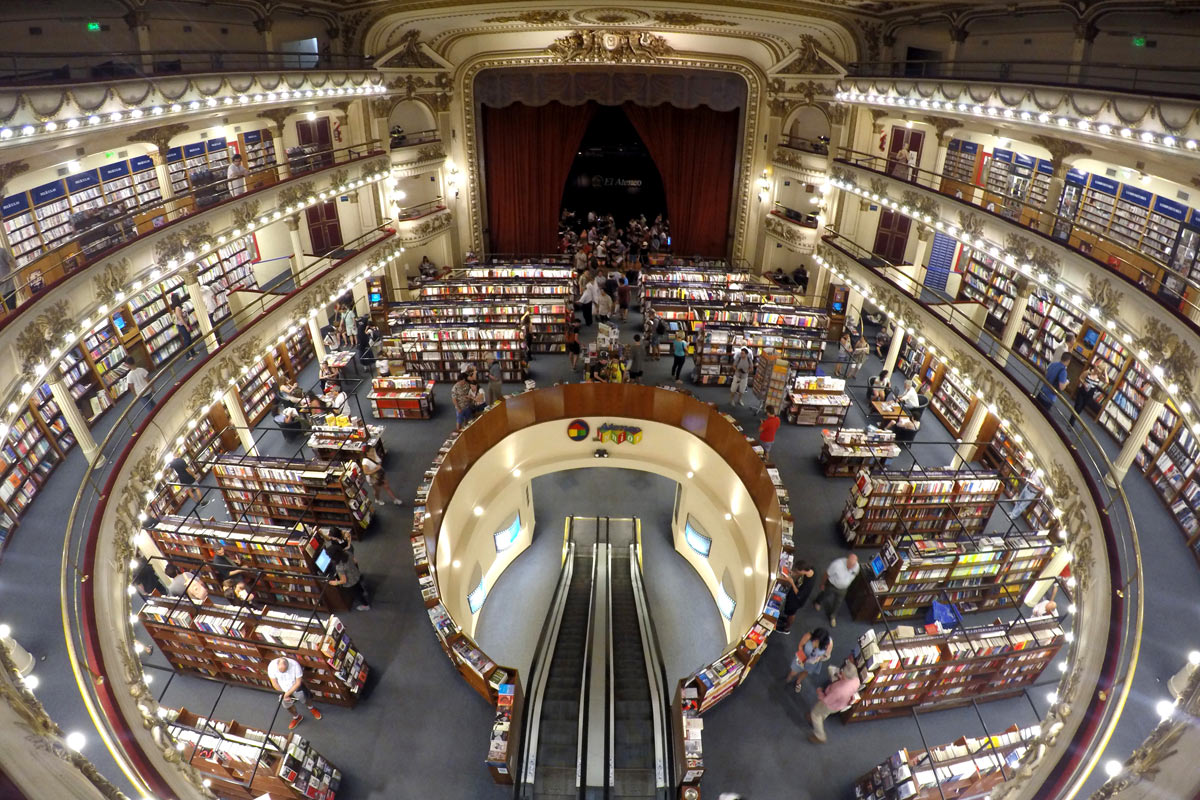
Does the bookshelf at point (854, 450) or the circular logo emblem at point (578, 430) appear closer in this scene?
the bookshelf at point (854, 450)

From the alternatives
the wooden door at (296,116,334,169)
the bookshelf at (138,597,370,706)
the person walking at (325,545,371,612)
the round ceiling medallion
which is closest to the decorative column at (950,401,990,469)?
Result: the person walking at (325,545,371,612)

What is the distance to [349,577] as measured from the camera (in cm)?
786

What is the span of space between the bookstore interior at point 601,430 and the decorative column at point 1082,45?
0.14ft

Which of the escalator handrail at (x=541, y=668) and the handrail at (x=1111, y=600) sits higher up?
the handrail at (x=1111, y=600)

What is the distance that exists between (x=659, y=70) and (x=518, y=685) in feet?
52.6

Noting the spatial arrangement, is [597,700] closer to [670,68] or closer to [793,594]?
[793,594]

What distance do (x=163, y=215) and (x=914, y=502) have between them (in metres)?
12.5

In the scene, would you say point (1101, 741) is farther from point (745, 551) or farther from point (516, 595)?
point (516, 595)

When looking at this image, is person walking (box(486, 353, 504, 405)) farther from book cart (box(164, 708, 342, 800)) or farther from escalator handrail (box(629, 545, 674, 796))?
book cart (box(164, 708, 342, 800))

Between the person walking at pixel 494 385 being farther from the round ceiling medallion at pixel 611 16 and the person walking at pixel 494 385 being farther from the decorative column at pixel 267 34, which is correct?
the round ceiling medallion at pixel 611 16

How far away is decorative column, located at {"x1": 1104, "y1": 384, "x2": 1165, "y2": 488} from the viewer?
7344mm

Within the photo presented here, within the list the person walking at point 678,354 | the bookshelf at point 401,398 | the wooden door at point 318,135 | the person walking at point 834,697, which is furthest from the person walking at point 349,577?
the wooden door at point 318,135

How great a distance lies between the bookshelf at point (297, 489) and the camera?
29.5 ft

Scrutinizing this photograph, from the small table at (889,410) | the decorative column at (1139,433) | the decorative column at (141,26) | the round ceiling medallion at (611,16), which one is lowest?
the small table at (889,410)
